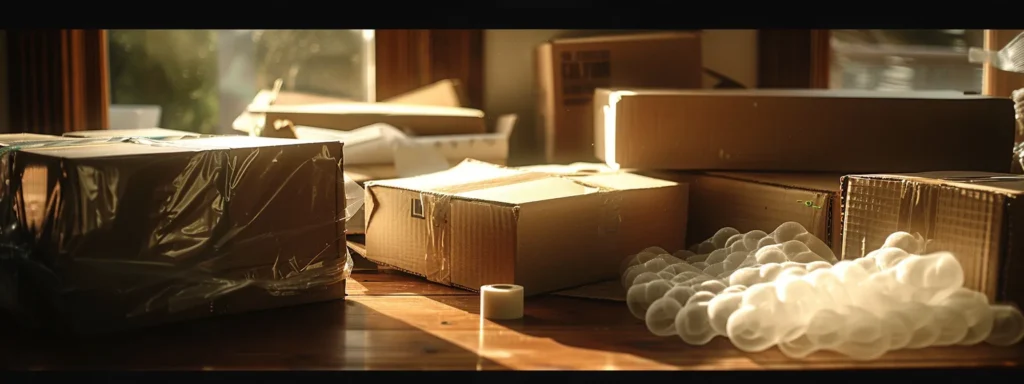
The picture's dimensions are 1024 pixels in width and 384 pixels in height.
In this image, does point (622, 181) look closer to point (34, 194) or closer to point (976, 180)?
point (976, 180)

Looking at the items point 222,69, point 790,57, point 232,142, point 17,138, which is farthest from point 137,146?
point 790,57

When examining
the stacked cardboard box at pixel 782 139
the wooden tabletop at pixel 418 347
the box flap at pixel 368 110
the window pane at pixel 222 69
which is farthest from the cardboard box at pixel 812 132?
the window pane at pixel 222 69

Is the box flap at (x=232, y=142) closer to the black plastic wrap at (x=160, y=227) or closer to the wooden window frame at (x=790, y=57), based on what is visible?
the black plastic wrap at (x=160, y=227)

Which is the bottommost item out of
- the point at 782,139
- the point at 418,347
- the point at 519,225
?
the point at 418,347

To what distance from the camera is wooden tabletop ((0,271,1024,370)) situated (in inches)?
51.7

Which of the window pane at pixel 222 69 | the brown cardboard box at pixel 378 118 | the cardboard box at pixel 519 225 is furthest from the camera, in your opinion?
the window pane at pixel 222 69

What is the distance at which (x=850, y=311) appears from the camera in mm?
1361

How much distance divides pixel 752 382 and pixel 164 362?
770 millimetres

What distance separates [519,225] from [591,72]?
107 cm

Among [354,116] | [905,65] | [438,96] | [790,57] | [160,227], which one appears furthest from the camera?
[905,65]

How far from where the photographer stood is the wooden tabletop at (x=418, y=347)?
1.31 metres

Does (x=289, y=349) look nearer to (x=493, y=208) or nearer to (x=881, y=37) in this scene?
(x=493, y=208)

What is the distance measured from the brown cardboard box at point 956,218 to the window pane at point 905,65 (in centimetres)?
279
